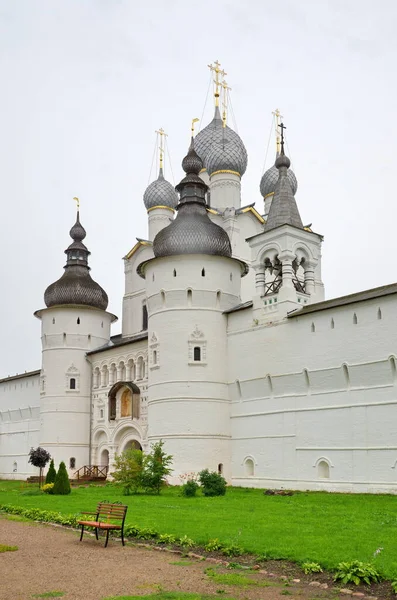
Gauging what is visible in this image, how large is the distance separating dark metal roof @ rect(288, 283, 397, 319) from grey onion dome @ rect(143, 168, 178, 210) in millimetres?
16630

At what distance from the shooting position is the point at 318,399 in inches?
933

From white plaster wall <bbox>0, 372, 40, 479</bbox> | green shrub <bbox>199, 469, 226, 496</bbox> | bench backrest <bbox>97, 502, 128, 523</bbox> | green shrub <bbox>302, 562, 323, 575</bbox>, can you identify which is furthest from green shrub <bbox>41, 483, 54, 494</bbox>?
white plaster wall <bbox>0, 372, 40, 479</bbox>

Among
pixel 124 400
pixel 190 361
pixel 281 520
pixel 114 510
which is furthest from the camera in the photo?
pixel 124 400

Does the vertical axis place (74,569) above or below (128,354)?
below

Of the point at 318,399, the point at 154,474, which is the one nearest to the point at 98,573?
the point at 154,474

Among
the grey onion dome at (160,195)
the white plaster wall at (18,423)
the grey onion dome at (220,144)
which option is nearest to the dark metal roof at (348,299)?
the grey onion dome at (220,144)

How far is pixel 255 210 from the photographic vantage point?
3669 centimetres

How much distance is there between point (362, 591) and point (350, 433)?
1448 centimetres

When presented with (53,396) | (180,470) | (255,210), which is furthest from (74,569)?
(255,210)

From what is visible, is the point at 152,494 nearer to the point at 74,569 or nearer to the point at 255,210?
the point at 74,569

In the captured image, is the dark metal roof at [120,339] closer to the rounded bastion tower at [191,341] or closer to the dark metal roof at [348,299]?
the rounded bastion tower at [191,341]

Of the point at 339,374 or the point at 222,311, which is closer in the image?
the point at 339,374

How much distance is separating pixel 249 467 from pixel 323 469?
3.89m

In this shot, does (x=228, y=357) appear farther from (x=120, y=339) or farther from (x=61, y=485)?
(x=120, y=339)
